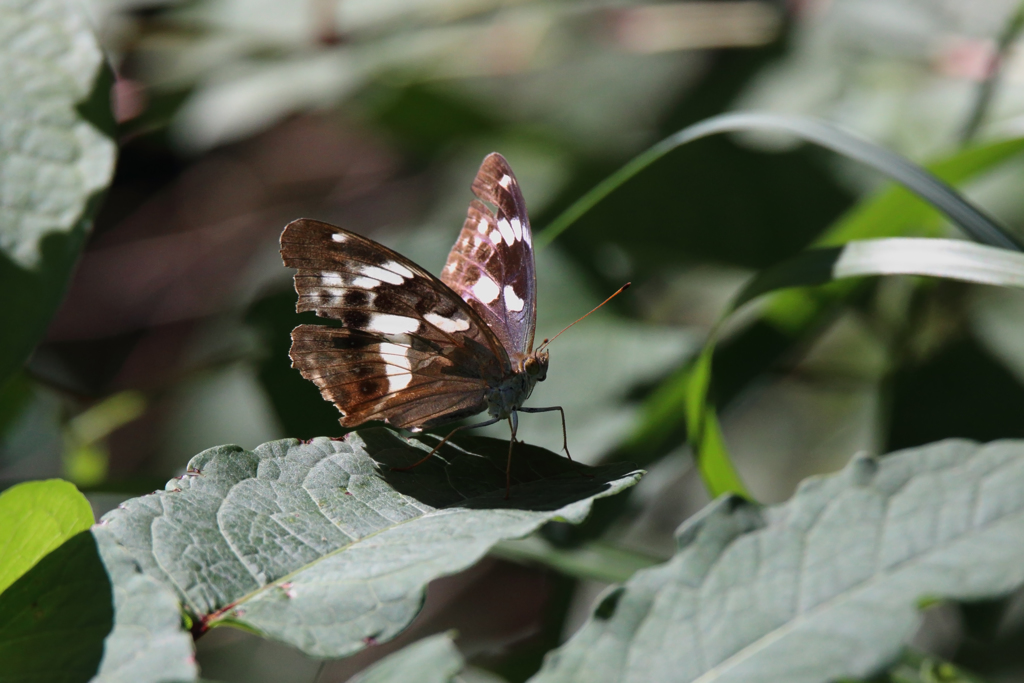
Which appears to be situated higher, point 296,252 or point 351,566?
point 296,252

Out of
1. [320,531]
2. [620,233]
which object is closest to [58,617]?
[320,531]

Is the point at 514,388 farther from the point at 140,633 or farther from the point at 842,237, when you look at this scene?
the point at 140,633

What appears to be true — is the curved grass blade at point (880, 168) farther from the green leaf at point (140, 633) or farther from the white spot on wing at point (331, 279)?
the green leaf at point (140, 633)

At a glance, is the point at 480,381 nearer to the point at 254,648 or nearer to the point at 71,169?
the point at 71,169

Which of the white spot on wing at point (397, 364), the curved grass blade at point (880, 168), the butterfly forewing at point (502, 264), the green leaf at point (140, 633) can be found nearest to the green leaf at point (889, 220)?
the curved grass blade at point (880, 168)

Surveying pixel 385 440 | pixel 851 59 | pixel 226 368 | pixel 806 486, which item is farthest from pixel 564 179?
pixel 806 486

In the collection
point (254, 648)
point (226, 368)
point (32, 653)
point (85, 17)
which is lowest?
point (254, 648)

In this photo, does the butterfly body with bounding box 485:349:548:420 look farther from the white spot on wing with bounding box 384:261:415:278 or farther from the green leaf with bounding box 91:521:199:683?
the green leaf with bounding box 91:521:199:683
